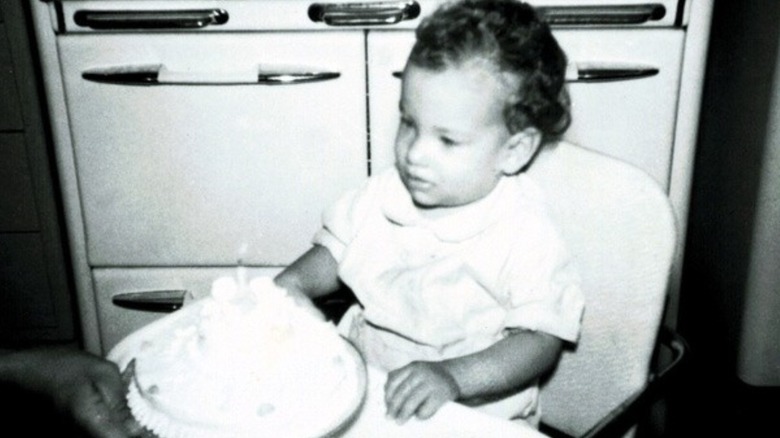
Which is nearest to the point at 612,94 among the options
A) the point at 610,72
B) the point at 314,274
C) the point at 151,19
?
the point at 610,72

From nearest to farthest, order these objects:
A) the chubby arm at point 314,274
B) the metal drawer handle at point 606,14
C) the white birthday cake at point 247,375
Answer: the white birthday cake at point 247,375, the chubby arm at point 314,274, the metal drawer handle at point 606,14

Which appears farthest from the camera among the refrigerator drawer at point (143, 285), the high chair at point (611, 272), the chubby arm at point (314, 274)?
the refrigerator drawer at point (143, 285)

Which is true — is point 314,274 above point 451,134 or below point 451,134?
below

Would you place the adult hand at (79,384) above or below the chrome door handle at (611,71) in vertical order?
below

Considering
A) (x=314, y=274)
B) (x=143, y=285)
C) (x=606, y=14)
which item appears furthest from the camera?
(x=143, y=285)

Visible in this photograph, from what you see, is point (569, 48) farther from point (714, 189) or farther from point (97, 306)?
point (97, 306)

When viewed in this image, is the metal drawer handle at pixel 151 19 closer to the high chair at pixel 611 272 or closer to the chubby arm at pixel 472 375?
the high chair at pixel 611 272

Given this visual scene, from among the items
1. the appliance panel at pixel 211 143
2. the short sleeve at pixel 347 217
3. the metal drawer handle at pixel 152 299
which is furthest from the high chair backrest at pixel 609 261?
the metal drawer handle at pixel 152 299

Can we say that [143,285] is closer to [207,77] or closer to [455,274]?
[207,77]

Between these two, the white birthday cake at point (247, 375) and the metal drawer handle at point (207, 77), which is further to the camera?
the metal drawer handle at point (207, 77)
